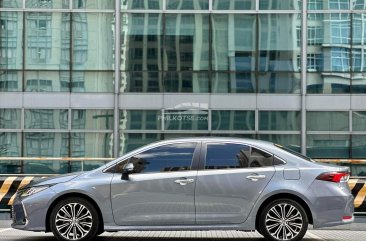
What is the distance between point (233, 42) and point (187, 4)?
2.18 metres

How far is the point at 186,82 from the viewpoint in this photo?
2266 cm

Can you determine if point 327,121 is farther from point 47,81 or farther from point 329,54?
point 47,81

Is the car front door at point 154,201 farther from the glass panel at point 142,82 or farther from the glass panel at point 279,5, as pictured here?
the glass panel at point 279,5

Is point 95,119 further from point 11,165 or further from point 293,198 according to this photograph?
point 293,198

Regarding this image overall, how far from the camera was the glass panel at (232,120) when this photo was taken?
22625 millimetres

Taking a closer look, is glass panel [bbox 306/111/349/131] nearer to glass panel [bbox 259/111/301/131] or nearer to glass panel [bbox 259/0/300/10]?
glass panel [bbox 259/111/301/131]

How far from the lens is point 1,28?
22.9 metres

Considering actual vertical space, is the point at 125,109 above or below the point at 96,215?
above

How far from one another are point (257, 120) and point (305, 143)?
6.30ft

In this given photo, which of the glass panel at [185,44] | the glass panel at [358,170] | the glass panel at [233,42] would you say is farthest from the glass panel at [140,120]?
the glass panel at [358,170]

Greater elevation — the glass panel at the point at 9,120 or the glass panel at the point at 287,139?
the glass panel at the point at 9,120

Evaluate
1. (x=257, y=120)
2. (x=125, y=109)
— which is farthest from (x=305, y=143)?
(x=125, y=109)

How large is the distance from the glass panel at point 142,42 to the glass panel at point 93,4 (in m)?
0.74

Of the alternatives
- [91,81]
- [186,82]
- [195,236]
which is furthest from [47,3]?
[195,236]
